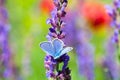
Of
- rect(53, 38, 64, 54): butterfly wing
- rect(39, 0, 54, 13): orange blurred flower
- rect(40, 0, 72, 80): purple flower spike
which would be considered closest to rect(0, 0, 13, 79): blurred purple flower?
rect(40, 0, 72, 80): purple flower spike

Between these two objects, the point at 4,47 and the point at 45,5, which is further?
the point at 45,5

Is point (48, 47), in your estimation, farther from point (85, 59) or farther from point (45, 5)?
point (45, 5)

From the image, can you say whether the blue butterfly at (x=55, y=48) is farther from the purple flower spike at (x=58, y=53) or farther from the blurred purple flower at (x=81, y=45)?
the blurred purple flower at (x=81, y=45)

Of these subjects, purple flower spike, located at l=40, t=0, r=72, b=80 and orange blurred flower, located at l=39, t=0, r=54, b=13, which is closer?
purple flower spike, located at l=40, t=0, r=72, b=80

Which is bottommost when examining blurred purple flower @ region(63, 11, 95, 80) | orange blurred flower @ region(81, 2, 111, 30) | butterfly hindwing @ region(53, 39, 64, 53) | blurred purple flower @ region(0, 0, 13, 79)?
butterfly hindwing @ region(53, 39, 64, 53)

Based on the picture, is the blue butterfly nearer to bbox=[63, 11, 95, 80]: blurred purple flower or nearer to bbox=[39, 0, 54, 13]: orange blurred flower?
bbox=[63, 11, 95, 80]: blurred purple flower

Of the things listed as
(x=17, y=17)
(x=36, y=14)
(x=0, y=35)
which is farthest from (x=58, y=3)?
(x=17, y=17)

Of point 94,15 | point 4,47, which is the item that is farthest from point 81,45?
point 94,15

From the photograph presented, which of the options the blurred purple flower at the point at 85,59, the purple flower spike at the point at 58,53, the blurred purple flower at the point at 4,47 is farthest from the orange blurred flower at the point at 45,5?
the purple flower spike at the point at 58,53
